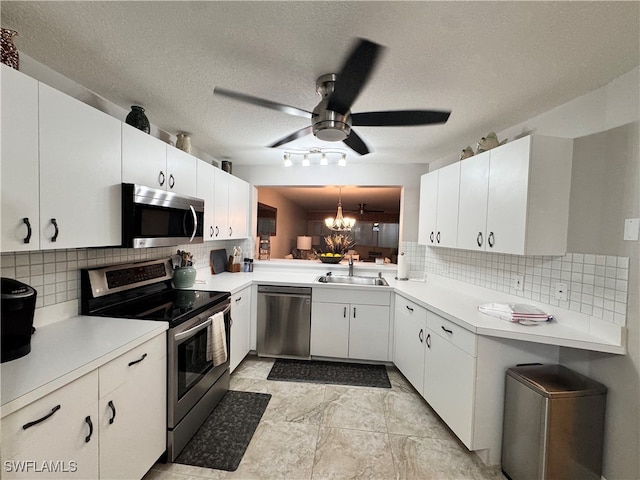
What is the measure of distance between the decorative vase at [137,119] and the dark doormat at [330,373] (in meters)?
2.40

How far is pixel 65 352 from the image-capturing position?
1192mm

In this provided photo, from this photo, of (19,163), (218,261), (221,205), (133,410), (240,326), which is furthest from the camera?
(218,261)

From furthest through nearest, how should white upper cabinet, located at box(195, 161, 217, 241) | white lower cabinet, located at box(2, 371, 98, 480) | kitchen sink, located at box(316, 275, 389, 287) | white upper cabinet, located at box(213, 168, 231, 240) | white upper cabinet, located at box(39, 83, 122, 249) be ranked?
1. kitchen sink, located at box(316, 275, 389, 287)
2. white upper cabinet, located at box(213, 168, 231, 240)
3. white upper cabinet, located at box(195, 161, 217, 241)
4. white upper cabinet, located at box(39, 83, 122, 249)
5. white lower cabinet, located at box(2, 371, 98, 480)

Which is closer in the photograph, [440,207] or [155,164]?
[155,164]

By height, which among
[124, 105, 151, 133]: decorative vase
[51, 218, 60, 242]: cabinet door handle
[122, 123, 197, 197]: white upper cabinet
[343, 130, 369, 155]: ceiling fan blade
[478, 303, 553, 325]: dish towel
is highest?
[124, 105, 151, 133]: decorative vase

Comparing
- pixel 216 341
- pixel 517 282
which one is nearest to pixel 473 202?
pixel 517 282

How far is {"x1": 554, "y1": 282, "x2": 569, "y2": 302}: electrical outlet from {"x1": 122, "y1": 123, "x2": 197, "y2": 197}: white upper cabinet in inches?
110

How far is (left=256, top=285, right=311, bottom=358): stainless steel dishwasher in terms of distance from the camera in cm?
298

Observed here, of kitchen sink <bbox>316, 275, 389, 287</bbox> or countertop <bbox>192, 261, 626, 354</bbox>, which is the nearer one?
countertop <bbox>192, 261, 626, 354</bbox>

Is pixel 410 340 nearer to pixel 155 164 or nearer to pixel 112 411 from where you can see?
pixel 112 411

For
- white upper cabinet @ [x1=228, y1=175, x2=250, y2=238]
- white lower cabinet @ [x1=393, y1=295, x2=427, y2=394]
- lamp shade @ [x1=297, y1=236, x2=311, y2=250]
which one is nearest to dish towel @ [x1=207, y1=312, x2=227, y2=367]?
white upper cabinet @ [x1=228, y1=175, x2=250, y2=238]

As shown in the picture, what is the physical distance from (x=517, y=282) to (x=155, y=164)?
2801mm

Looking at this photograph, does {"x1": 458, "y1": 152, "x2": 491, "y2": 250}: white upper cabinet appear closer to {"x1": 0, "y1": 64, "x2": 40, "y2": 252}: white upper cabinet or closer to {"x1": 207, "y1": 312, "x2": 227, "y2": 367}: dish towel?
{"x1": 207, "y1": 312, "x2": 227, "y2": 367}: dish towel

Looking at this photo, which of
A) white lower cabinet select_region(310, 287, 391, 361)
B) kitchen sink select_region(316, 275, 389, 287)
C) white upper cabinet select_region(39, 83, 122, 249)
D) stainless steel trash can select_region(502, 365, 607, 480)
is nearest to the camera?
white upper cabinet select_region(39, 83, 122, 249)
